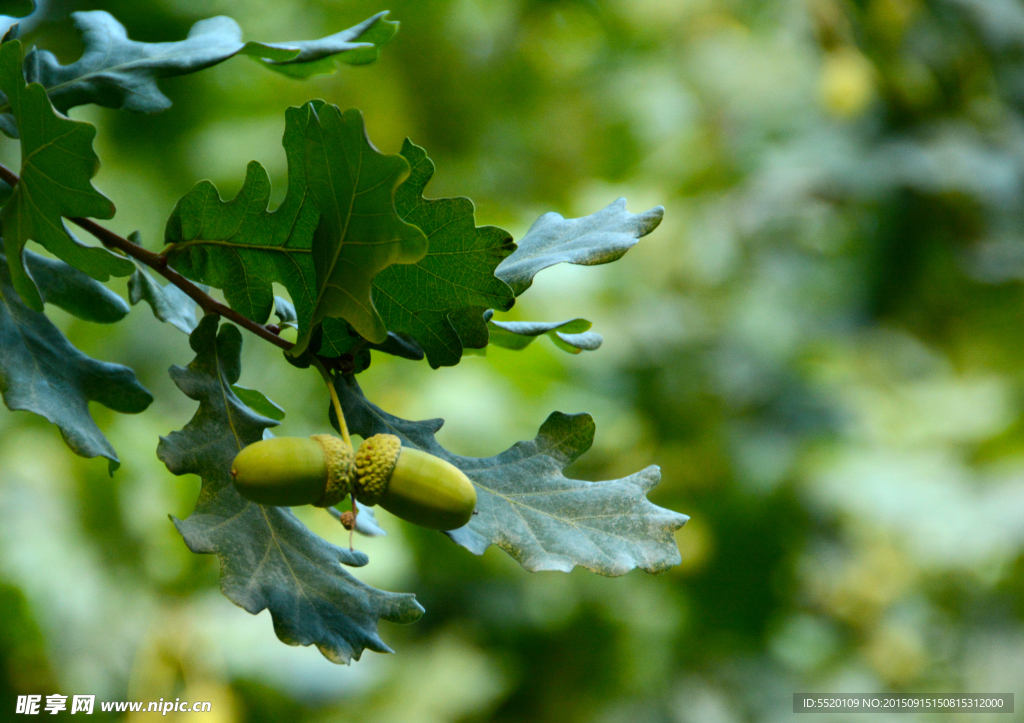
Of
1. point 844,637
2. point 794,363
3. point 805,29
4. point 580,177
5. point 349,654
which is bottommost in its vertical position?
point 844,637

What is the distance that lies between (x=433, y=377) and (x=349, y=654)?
6.73 feet

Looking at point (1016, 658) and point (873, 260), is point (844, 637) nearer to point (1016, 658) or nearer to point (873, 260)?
point (1016, 658)

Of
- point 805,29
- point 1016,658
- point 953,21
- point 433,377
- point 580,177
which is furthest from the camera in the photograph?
point 580,177

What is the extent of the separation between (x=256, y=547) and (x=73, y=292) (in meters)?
0.26

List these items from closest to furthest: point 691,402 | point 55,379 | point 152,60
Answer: point 55,379 < point 152,60 < point 691,402

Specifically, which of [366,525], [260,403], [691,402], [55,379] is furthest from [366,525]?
[691,402]

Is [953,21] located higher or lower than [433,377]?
higher

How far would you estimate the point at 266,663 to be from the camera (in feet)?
6.04

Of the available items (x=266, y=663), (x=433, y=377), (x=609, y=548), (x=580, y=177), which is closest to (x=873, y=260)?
(x=580, y=177)

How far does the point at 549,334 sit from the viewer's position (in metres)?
0.56

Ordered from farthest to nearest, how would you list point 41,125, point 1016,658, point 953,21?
point 953,21
point 1016,658
point 41,125

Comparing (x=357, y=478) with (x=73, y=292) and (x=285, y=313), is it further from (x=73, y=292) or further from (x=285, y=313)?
(x=73, y=292)

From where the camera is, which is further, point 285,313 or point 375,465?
point 285,313

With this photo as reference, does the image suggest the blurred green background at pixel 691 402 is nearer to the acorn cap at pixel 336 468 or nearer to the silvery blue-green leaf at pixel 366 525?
the silvery blue-green leaf at pixel 366 525
